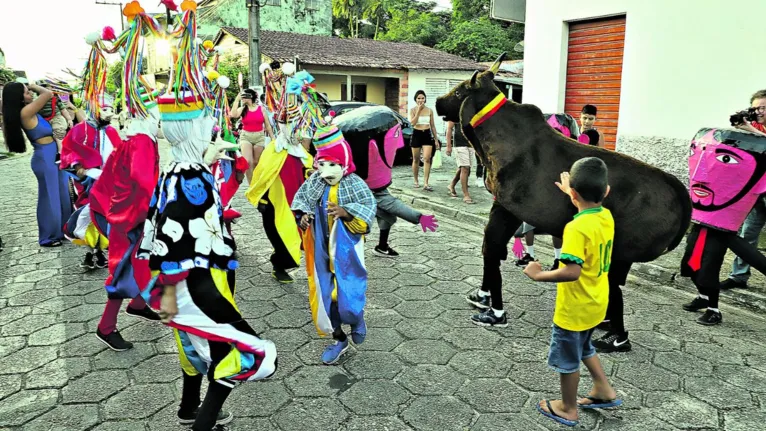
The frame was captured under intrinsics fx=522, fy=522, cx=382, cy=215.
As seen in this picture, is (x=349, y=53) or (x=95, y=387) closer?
(x=95, y=387)

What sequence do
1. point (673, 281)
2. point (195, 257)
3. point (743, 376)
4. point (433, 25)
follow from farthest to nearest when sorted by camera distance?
point (433, 25)
point (673, 281)
point (743, 376)
point (195, 257)

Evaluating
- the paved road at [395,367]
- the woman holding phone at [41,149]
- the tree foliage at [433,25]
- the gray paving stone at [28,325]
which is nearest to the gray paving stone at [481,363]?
the paved road at [395,367]

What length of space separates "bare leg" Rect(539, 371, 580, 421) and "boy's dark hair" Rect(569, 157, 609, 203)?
3.12ft

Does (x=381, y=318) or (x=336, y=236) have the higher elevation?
(x=336, y=236)

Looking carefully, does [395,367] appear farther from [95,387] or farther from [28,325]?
[28,325]

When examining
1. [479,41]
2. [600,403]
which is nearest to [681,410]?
[600,403]

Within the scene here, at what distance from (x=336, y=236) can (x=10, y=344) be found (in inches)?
100

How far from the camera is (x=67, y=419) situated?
2.89 m

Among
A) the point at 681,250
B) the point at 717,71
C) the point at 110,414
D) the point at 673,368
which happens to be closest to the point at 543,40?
the point at 717,71

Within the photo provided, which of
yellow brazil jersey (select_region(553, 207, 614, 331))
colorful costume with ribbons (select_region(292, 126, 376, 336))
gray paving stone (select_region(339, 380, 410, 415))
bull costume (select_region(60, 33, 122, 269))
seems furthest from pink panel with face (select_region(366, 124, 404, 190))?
yellow brazil jersey (select_region(553, 207, 614, 331))

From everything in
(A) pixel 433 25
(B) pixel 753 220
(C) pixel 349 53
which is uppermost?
(A) pixel 433 25

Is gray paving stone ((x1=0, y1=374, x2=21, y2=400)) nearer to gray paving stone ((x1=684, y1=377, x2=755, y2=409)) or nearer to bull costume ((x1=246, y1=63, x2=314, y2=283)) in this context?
bull costume ((x1=246, y1=63, x2=314, y2=283))

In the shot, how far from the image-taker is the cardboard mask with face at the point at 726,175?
3848 mm

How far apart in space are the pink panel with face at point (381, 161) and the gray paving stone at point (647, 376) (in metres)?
2.49
